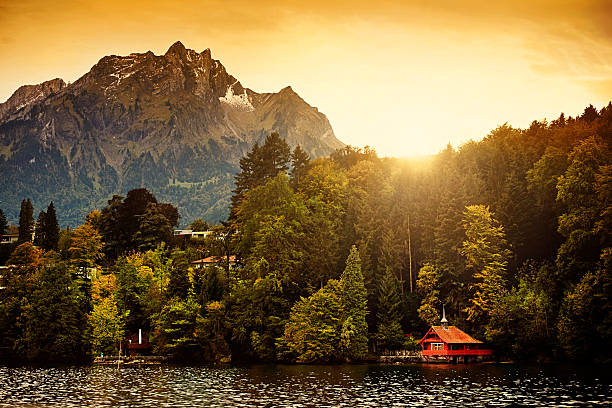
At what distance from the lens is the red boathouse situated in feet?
286

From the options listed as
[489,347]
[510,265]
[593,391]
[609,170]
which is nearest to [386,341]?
[489,347]

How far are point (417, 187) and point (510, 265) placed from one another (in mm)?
21413

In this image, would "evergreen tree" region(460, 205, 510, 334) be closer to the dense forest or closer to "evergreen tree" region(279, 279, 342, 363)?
the dense forest

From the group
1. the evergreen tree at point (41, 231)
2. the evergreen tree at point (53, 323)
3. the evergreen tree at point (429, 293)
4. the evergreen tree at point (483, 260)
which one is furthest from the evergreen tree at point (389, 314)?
the evergreen tree at point (41, 231)

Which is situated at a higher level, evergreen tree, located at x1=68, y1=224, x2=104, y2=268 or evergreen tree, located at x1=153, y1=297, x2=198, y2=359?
evergreen tree, located at x1=68, y1=224, x2=104, y2=268

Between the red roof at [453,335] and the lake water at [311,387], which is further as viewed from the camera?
the red roof at [453,335]

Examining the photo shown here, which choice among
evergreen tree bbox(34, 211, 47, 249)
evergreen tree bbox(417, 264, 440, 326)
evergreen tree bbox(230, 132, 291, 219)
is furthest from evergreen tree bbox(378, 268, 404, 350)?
evergreen tree bbox(34, 211, 47, 249)

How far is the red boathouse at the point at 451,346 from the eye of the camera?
3428 inches

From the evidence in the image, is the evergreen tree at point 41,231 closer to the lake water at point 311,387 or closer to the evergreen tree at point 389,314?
the lake water at point 311,387

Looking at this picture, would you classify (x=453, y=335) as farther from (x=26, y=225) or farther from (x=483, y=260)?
(x=26, y=225)

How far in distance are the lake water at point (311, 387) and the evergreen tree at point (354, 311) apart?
30.6ft

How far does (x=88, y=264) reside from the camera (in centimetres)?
12181

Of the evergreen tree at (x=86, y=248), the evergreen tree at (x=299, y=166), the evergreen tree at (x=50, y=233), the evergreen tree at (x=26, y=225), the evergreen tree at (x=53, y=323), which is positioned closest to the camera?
the evergreen tree at (x=53, y=323)

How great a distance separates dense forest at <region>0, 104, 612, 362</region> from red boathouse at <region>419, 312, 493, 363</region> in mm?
1986
